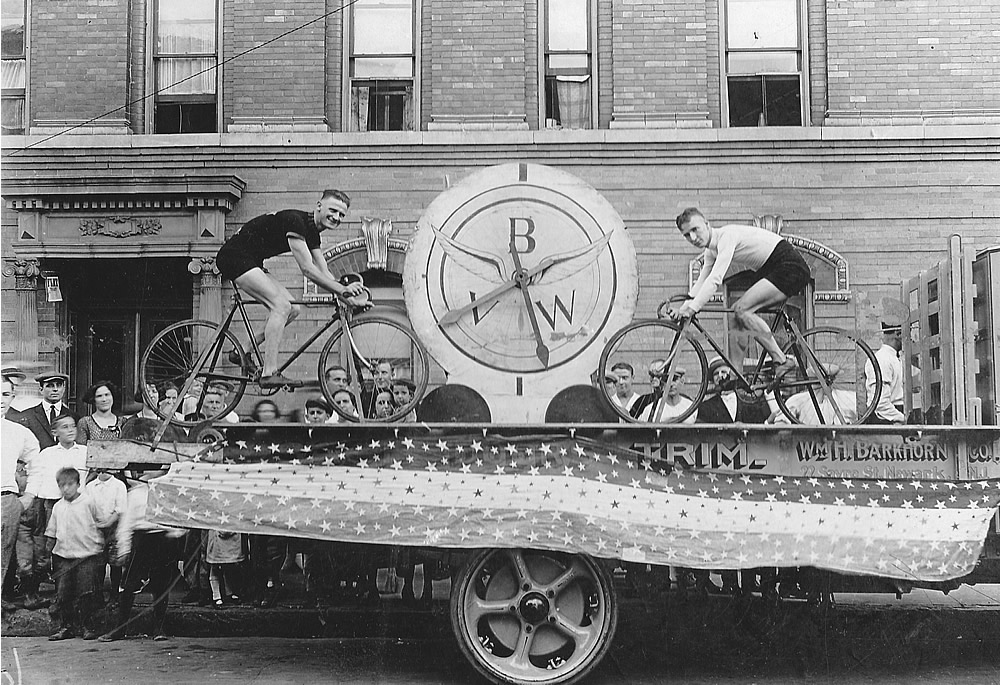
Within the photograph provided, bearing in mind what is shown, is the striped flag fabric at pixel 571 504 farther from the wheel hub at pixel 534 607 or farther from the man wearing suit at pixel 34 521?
the man wearing suit at pixel 34 521

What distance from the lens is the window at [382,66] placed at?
23.9 feet

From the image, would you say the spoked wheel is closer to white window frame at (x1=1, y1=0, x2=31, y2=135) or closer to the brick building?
the brick building

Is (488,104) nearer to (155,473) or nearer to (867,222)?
(867,222)

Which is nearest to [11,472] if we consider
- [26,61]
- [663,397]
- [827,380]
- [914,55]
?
[26,61]

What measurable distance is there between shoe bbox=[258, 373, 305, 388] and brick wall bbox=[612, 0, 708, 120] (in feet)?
10.3

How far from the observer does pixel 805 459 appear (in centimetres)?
521

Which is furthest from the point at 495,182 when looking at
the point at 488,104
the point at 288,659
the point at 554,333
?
the point at 288,659

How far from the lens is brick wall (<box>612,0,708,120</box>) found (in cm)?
689

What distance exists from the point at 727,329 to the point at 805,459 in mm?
1248

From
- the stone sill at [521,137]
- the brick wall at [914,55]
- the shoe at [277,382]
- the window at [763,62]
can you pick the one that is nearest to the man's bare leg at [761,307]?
the stone sill at [521,137]

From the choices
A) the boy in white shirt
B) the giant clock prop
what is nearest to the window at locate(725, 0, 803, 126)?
the giant clock prop

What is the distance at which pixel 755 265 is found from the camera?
6043 millimetres

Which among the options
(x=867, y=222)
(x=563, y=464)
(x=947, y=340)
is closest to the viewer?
(x=563, y=464)

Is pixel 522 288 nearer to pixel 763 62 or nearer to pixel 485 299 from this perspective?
pixel 485 299
